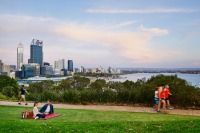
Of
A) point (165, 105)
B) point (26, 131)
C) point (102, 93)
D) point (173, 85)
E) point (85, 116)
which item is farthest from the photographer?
point (102, 93)

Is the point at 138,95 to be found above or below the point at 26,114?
above

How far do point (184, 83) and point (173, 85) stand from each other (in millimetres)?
1046

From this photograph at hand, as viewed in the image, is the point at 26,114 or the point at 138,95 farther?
the point at 138,95

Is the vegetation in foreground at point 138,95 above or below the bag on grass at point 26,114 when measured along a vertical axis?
above

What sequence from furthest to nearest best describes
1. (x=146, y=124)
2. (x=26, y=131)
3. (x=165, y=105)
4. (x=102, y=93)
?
(x=102, y=93), (x=165, y=105), (x=146, y=124), (x=26, y=131)

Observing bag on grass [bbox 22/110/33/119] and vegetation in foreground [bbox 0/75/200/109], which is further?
vegetation in foreground [bbox 0/75/200/109]

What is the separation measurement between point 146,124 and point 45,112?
6.61 meters

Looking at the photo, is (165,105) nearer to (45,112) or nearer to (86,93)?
(86,93)

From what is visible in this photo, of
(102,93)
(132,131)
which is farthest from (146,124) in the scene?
(102,93)

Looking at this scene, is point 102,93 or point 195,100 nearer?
point 195,100

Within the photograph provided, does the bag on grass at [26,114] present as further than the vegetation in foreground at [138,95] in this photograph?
No

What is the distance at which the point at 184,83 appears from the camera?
19.6m

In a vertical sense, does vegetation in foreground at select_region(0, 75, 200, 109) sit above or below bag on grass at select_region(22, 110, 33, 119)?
above

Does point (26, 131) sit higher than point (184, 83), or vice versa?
point (184, 83)
